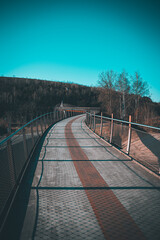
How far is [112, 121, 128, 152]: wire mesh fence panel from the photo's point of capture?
5789 mm

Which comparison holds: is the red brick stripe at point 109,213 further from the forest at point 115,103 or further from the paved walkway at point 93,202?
the forest at point 115,103

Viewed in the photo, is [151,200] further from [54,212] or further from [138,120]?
[138,120]

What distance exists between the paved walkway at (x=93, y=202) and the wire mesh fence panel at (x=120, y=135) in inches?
59.9

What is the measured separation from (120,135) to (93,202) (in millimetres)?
3857

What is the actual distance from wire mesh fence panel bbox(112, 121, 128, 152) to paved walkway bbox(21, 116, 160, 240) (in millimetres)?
1521

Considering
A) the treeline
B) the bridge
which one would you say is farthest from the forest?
the bridge

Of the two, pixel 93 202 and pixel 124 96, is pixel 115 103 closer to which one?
pixel 124 96

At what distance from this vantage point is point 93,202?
265 centimetres

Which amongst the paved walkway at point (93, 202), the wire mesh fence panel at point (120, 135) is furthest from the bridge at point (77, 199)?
the wire mesh fence panel at point (120, 135)

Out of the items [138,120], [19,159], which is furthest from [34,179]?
[138,120]

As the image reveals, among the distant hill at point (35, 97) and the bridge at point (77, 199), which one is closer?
the bridge at point (77, 199)

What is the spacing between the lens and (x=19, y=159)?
372 centimetres

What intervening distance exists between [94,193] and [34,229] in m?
1.27

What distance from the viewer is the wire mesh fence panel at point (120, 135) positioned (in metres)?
5.79
